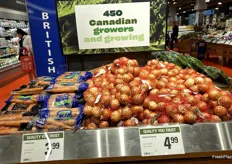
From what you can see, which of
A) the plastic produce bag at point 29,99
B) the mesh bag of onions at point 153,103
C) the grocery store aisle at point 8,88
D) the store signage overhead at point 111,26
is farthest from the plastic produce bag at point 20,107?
the grocery store aisle at point 8,88

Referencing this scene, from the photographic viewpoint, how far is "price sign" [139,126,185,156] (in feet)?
2.92

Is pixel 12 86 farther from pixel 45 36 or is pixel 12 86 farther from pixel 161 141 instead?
pixel 161 141

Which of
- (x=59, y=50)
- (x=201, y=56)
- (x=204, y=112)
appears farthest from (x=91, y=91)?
(x=201, y=56)

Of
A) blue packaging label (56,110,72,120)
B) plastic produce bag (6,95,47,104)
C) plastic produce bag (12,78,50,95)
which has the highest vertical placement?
plastic produce bag (12,78,50,95)

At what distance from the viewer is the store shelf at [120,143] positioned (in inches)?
34.9

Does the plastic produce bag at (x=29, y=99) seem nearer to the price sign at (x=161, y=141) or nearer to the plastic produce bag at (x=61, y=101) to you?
the plastic produce bag at (x=61, y=101)

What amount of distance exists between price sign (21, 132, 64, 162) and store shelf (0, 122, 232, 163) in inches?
0.9

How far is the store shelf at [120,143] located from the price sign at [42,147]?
0.02 metres

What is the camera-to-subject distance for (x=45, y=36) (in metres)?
2.36

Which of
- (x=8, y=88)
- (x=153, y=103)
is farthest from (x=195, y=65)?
(x=8, y=88)

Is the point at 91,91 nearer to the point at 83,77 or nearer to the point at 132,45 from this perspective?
the point at 83,77

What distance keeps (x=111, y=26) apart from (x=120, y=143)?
1564mm

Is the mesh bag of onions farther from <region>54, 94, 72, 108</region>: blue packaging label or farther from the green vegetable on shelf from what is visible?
the green vegetable on shelf

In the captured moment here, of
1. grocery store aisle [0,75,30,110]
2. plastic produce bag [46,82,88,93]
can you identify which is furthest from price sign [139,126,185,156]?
grocery store aisle [0,75,30,110]
